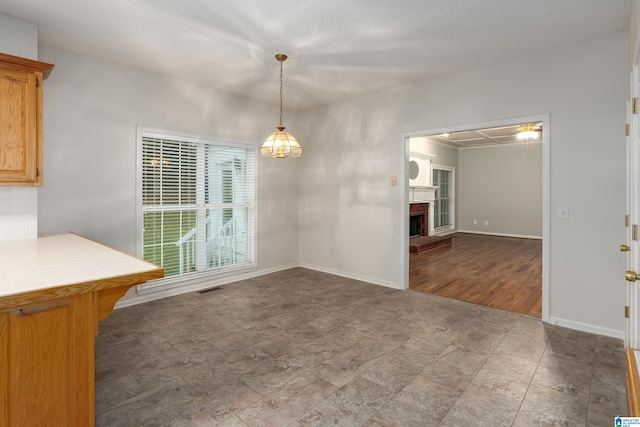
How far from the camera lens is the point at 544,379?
225 centimetres

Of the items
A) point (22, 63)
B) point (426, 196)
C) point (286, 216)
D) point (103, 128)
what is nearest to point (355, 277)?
point (286, 216)

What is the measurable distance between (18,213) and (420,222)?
25.4ft

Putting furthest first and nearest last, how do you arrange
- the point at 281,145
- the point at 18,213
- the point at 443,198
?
the point at 443,198 < the point at 281,145 < the point at 18,213

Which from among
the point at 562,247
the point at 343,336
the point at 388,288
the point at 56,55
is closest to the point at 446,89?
the point at 562,247

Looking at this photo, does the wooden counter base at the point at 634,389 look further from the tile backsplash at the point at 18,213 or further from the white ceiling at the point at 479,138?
the white ceiling at the point at 479,138

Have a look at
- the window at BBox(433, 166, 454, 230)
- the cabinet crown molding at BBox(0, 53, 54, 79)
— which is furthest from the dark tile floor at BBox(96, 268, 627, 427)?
the window at BBox(433, 166, 454, 230)

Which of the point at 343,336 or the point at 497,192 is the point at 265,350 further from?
the point at 497,192

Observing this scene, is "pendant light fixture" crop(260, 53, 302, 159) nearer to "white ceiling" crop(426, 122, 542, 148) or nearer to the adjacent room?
the adjacent room

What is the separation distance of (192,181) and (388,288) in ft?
9.66

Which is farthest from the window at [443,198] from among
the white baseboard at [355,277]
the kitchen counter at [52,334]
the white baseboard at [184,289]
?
the kitchen counter at [52,334]

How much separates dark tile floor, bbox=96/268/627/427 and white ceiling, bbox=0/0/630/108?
2655 millimetres

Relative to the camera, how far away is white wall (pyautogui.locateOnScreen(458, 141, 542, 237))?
8.80m

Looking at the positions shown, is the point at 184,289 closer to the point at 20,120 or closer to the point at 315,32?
the point at 20,120

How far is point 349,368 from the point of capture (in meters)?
2.40
